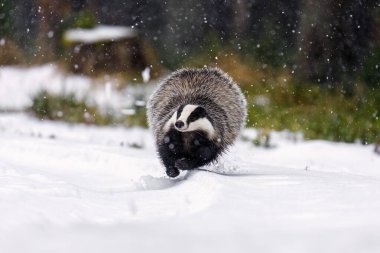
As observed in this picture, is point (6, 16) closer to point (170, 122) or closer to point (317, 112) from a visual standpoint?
point (317, 112)

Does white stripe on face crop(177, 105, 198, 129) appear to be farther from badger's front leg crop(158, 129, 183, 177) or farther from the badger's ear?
badger's front leg crop(158, 129, 183, 177)

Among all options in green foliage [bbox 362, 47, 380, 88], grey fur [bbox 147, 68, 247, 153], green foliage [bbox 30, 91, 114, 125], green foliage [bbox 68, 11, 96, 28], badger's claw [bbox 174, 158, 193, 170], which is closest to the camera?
badger's claw [bbox 174, 158, 193, 170]

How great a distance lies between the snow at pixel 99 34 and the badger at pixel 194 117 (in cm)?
830

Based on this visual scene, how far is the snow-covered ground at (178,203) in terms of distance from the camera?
10.5 ft

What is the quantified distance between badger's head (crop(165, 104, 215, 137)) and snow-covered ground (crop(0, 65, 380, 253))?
46 centimetres

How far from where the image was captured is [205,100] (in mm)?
7453

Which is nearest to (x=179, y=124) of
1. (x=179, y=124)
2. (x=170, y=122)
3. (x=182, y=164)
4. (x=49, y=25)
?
(x=179, y=124)

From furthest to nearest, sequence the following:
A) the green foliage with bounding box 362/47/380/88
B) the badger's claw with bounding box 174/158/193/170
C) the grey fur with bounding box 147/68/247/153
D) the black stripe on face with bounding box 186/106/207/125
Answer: the green foliage with bounding box 362/47/380/88, the grey fur with bounding box 147/68/247/153, the badger's claw with bounding box 174/158/193/170, the black stripe on face with bounding box 186/106/207/125

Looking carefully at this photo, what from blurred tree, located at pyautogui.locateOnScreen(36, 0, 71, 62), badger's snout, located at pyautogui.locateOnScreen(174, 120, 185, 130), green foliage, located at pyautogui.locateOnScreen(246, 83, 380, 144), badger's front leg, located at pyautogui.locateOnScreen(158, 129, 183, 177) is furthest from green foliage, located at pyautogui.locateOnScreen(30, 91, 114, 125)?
badger's snout, located at pyautogui.locateOnScreen(174, 120, 185, 130)

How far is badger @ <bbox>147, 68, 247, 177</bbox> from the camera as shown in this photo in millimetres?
6781

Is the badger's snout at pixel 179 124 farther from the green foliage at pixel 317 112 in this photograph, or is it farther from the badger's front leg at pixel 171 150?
the green foliage at pixel 317 112

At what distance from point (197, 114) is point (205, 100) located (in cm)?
82

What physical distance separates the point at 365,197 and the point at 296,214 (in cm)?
89

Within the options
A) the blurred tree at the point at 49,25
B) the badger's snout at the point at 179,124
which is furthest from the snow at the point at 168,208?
the blurred tree at the point at 49,25
